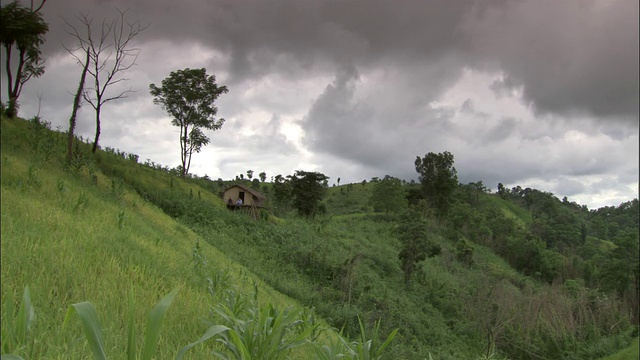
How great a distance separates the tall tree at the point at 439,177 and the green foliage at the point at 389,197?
5.13 meters

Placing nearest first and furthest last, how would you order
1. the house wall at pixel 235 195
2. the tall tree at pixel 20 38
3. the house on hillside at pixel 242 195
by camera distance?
the tall tree at pixel 20 38
the house wall at pixel 235 195
the house on hillside at pixel 242 195

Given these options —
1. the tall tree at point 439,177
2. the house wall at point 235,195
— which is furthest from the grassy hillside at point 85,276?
the tall tree at point 439,177

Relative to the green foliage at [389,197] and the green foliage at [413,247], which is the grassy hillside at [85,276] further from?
the green foliage at [389,197]

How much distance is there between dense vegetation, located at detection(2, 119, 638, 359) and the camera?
358 cm

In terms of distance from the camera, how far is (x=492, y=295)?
21.8m

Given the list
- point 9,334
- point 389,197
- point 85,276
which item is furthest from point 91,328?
point 389,197

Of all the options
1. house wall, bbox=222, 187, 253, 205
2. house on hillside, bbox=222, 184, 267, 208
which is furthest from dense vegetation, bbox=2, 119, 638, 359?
house wall, bbox=222, 187, 253, 205

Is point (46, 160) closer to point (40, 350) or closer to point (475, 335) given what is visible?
point (40, 350)

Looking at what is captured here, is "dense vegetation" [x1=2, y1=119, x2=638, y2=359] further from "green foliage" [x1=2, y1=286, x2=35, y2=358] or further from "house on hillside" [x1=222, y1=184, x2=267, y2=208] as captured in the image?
"house on hillside" [x1=222, y1=184, x2=267, y2=208]

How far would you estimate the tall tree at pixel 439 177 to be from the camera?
53.6 metres

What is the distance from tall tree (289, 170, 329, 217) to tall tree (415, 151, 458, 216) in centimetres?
2205

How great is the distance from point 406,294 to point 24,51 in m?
22.3

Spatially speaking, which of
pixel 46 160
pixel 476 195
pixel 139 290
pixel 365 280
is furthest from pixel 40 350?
pixel 476 195

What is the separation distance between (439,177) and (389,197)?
27.9 feet
